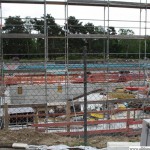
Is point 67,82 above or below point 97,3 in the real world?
below

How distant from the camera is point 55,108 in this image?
10172mm

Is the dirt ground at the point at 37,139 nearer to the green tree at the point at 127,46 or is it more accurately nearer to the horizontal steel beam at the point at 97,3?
the horizontal steel beam at the point at 97,3

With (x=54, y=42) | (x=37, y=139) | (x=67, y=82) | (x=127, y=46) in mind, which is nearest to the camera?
(x=37, y=139)

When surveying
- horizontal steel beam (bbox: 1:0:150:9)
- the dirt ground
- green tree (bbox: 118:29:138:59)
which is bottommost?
the dirt ground

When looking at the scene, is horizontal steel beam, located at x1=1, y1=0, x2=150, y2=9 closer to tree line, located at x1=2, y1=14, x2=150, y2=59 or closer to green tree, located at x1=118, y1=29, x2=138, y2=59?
tree line, located at x1=2, y1=14, x2=150, y2=59

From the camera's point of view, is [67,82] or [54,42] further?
[54,42]

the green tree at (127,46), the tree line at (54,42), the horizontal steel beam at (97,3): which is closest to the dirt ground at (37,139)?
the horizontal steel beam at (97,3)

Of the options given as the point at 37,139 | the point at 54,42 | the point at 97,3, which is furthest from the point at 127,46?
the point at 37,139

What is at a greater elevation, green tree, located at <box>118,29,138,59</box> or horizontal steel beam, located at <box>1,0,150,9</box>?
horizontal steel beam, located at <box>1,0,150,9</box>

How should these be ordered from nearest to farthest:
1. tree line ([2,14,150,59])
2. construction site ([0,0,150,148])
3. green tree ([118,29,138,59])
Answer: construction site ([0,0,150,148]) < tree line ([2,14,150,59]) < green tree ([118,29,138,59])

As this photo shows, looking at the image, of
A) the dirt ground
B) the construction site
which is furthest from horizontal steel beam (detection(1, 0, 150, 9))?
the dirt ground

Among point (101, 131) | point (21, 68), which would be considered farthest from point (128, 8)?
point (101, 131)

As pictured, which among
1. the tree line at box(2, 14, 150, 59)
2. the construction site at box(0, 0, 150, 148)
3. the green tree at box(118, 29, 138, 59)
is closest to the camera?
the construction site at box(0, 0, 150, 148)

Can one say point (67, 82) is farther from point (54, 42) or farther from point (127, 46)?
point (127, 46)
